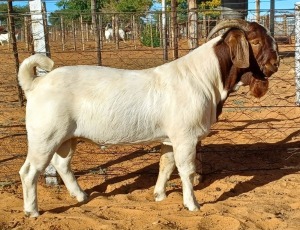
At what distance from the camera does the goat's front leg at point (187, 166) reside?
4695 millimetres

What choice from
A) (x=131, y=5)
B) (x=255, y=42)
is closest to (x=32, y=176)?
(x=255, y=42)

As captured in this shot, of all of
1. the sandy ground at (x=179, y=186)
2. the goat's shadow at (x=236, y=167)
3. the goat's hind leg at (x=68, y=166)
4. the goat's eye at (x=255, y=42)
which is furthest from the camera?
the goat's shadow at (x=236, y=167)

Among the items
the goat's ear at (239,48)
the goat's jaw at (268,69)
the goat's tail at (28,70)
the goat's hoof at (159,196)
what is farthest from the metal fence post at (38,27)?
the goat's jaw at (268,69)

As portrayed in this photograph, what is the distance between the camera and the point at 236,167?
6293 millimetres

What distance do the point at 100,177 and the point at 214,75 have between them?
2.22 meters

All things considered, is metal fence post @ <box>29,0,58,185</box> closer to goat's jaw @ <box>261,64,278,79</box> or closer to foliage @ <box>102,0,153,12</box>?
goat's jaw @ <box>261,64,278,79</box>

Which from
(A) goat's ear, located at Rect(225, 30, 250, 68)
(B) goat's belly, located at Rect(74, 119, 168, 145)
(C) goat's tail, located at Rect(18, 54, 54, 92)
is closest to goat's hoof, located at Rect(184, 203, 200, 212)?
(B) goat's belly, located at Rect(74, 119, 168, 145)

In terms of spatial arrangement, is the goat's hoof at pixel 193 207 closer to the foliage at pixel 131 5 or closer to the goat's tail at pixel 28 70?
the goat's tail at pixel 28 70

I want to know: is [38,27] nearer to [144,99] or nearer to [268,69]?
[144,99]

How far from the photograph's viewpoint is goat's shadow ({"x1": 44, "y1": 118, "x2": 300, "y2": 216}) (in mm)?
5688

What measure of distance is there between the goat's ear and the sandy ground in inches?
60.9

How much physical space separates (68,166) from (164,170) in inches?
44.1

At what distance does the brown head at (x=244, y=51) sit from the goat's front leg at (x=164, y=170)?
3.35 feet

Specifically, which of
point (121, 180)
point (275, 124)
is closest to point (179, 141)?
point (121, 180)
